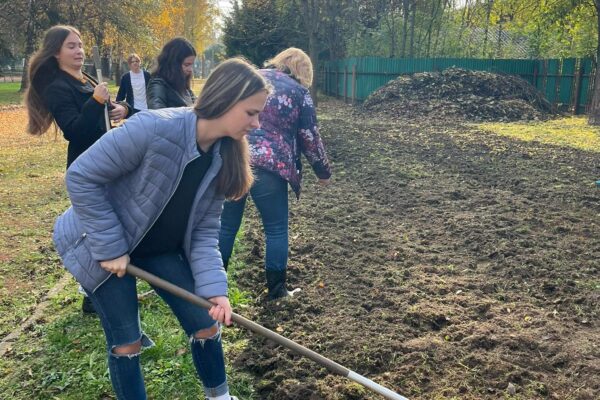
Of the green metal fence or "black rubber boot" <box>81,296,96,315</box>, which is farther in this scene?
the green metal fence

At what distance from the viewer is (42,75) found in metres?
3.75

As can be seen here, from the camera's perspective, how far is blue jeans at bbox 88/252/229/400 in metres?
2.49

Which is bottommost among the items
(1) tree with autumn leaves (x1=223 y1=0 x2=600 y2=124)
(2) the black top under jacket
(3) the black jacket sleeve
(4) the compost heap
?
(4) the compost heap

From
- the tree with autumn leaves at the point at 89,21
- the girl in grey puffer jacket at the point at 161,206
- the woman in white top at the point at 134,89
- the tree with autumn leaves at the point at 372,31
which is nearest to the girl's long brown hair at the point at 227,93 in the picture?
the girl in grey puffer jacket at the point at 161,206

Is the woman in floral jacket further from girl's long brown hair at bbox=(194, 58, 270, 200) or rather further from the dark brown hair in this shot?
girl's long brown hair at bbox=(194, 58, 270, 200)

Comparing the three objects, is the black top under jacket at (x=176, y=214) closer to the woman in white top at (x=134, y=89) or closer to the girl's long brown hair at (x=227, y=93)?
the girl's long brown hair at (x=227, y=93)

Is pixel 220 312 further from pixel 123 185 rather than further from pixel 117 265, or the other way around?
pixel 123 185

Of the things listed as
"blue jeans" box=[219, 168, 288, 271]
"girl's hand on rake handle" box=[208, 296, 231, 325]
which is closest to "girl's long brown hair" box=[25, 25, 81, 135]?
"blue jeans" box=[219, 168, 288, 271]

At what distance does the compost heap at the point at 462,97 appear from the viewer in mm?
19078

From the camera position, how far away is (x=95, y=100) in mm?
3633

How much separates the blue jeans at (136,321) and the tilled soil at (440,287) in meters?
0.67

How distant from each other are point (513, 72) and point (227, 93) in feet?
78.2

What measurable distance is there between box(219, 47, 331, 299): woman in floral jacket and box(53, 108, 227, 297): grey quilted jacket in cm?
150

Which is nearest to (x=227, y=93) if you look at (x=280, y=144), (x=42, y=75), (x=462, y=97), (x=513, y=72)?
(x=280, y=144)
